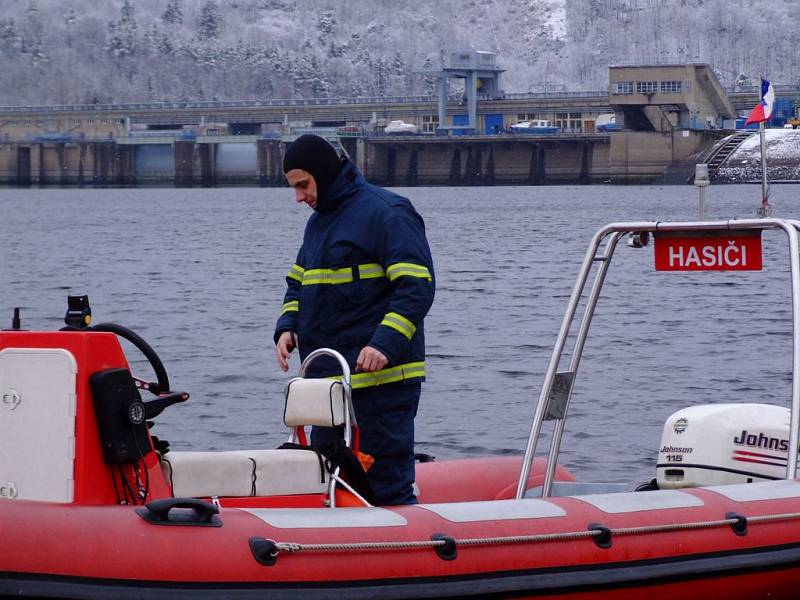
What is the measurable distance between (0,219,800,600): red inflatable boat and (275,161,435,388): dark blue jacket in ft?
1.08

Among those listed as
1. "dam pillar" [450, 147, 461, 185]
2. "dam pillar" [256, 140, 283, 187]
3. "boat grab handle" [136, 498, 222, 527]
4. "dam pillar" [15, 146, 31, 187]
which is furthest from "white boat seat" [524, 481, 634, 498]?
"dam pillar" [15, 146, 31, 187]

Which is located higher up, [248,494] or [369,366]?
[369,366]

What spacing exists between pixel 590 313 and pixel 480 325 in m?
13.4

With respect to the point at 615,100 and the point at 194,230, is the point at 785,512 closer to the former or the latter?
the point at 194,230

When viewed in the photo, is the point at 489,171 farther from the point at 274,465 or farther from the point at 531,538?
the point at 531,538

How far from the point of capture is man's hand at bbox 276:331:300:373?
5334mm

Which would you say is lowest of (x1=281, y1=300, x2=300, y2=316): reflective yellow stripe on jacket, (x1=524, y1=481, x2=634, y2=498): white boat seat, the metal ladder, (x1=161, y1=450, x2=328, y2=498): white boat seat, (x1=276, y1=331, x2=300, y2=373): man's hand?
the metal ladder

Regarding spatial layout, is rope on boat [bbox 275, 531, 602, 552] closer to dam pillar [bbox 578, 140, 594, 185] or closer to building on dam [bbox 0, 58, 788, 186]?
building on dam [bbox 0, 58, 788, 186]

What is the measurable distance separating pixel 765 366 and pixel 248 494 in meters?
10.6

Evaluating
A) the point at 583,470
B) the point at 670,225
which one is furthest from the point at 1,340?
the point at 583,470

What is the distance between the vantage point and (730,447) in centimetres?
543

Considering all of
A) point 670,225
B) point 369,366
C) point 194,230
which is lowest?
point 194,230

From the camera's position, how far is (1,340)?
4227 mm

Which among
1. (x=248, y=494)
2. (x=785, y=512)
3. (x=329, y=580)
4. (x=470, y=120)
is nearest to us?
(x=329, y=580)
